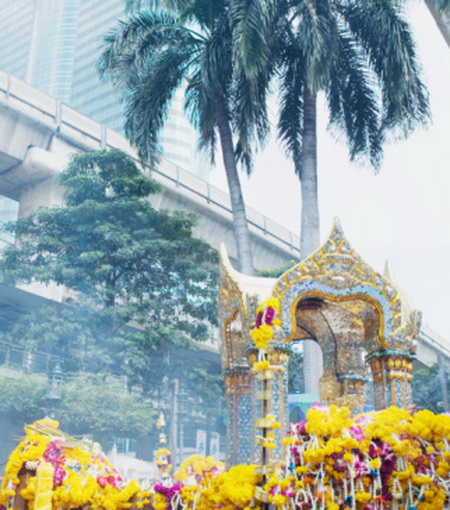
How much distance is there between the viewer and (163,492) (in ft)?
23.2

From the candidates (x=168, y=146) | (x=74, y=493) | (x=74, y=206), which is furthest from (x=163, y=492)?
(x=168, y=146)

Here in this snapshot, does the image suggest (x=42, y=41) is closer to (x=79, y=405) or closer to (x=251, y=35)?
(x=79, y=405)

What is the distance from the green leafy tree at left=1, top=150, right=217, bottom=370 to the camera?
2317cm

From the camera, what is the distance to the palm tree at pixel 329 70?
50.9 feet

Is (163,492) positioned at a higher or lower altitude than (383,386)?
lower

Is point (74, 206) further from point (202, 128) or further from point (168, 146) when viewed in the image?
point (168, 146)

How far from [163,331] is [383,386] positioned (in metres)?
16.2

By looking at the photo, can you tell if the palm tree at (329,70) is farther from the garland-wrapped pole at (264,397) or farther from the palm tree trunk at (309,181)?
the garland-wrapped pole at (264,397)

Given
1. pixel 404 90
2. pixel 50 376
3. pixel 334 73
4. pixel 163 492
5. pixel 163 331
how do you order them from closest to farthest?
pixel 163 492 < pixel 404 90 < pixel 334 73 < pixel 50 376 < pixel 163 331

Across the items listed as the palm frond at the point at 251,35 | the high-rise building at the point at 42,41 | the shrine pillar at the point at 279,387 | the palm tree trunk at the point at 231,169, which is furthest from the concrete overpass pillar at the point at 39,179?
the high-rise building at the point at 42,41

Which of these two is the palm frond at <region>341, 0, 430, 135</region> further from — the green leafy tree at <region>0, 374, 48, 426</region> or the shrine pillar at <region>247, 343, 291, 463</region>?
the green leafy tree at <region>0, 374, 48, 426</region>

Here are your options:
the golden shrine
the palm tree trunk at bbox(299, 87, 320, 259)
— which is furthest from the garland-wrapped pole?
the palm tree trunk at bbox(299, 87, 320, 259)

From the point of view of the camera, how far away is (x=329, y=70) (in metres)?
16.0

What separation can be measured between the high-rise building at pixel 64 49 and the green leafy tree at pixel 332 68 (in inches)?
3049
